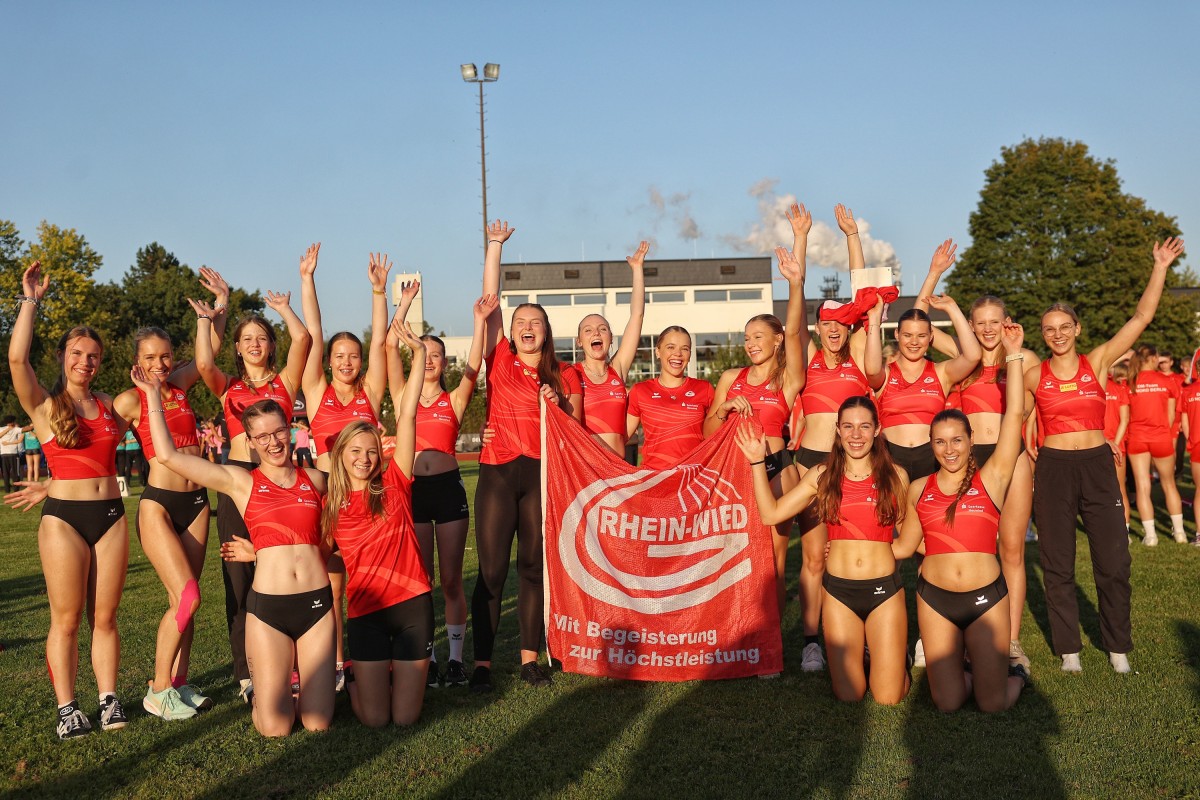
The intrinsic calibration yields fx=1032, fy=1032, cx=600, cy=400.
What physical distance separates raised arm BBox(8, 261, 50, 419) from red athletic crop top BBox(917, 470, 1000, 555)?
5256mm

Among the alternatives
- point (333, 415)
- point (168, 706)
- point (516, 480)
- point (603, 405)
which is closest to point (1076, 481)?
point (603, 405)

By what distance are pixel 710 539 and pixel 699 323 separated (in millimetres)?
67855

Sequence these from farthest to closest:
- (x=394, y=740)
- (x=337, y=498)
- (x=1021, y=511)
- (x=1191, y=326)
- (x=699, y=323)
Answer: (x=699, y=323), (x=1191, y=326), (x=1021, y=511), (x=337, y=498), (x=394, y=740)

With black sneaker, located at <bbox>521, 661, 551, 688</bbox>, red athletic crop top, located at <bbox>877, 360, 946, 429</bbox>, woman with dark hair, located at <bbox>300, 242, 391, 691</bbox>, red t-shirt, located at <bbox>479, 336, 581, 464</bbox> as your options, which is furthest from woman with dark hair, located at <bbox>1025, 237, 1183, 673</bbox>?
woman with dark hair, located at <bbox>300, 242, 391, 691</bbox>

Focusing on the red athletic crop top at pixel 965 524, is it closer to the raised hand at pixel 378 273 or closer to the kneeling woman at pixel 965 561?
the kneeling woman at pixel 965 561

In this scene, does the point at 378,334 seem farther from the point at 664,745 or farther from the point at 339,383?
the point at 664,745

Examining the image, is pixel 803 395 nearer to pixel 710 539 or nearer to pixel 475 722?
pixel 710 539

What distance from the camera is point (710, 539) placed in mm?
7070

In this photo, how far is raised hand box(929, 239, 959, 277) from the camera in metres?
7.89

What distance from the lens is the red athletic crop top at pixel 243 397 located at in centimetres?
674

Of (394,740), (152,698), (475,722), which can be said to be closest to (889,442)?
(475,722)

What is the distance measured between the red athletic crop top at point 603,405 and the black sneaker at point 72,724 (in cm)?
366

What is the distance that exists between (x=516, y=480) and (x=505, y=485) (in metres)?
0.08

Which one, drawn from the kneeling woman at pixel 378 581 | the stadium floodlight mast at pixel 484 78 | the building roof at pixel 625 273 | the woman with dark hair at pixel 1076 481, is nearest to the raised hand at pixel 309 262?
the kneeling woman at pixel 378 581
